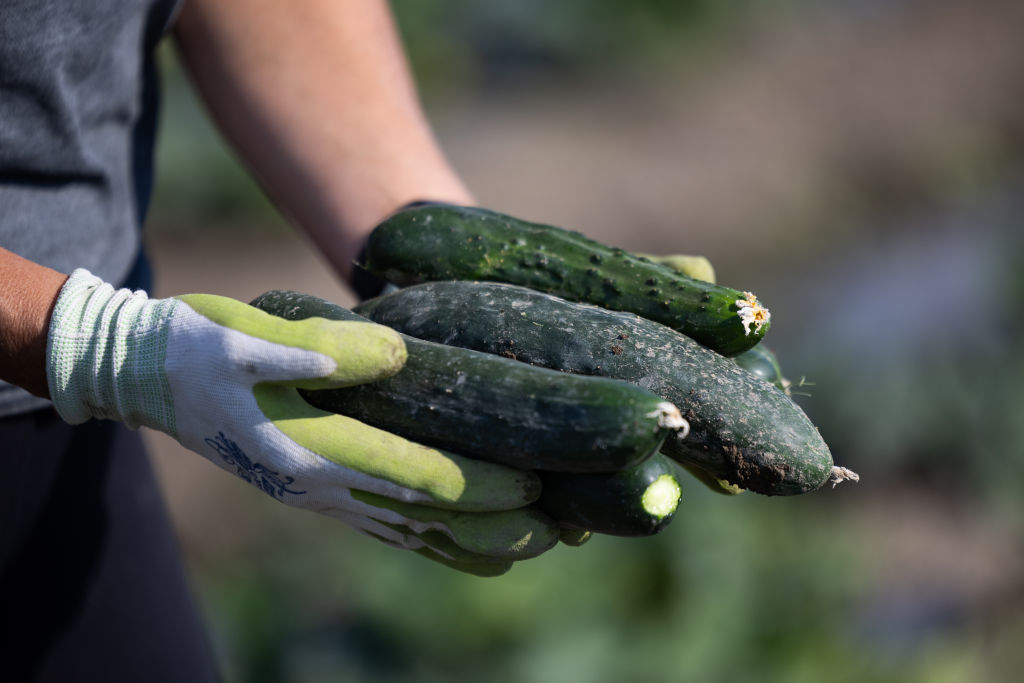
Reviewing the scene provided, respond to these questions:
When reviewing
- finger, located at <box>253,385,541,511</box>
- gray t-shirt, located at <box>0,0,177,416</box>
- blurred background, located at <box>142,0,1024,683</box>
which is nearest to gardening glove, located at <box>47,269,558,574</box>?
finger, located at <box>253,385,541,511</box>

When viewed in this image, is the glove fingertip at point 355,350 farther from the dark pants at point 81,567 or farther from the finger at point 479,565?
the dark pants at point 81,567

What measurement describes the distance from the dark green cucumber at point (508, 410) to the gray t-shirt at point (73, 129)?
0.87m

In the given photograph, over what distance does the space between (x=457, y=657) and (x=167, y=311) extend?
313 cm

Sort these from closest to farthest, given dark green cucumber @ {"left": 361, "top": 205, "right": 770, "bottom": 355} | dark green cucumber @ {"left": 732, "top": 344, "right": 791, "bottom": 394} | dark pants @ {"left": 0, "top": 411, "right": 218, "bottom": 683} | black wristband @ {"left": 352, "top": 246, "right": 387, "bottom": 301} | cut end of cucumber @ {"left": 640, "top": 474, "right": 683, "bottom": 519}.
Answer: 1. cut end of cucumber @ {"left": 640, "top": 474, "right": 683, "bottom": 519}
2. dark green cucumber @ {"left": 361, "top": 205, "right": 770, "bottom": 355}
3. dark green cucumber @ {"left": 732, "top": 344, "right": 791, "bottom": 394}
4. dark pants @ {"left": 0, "top": 411, "right": 218, "bottom": 683}
5. black wristband @ {"left": 352, "top": 246, "right": 387, "bottom": 301}

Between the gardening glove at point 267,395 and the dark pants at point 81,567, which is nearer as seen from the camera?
the gardening glove at point 267,395

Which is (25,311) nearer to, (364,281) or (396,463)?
(396,463)

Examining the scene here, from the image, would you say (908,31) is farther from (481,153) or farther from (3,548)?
(3,548)

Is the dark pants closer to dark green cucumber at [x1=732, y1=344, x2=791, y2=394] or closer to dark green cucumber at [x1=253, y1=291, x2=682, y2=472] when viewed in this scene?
dark green cucumber at [x1=253, y1=291, x2=682, y2=472]

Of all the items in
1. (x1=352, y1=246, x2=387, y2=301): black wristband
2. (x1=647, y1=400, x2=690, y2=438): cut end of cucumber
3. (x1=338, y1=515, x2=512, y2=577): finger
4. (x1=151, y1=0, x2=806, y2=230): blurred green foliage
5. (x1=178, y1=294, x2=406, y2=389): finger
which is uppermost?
(x1=151, y1=0, x2=806, y2=230): blurred green foliage

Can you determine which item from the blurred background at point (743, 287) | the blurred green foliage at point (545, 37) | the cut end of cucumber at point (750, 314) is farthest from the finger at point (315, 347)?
the blurred green foliage at point (545, 37)

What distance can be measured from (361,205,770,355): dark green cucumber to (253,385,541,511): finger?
22.6 inches

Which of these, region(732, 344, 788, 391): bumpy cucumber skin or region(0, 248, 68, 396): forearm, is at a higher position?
region(732, 344, 788, 391): bumpy cucumber skin

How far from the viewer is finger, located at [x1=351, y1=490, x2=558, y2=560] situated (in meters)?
1.79

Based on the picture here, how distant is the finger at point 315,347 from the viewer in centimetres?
166
